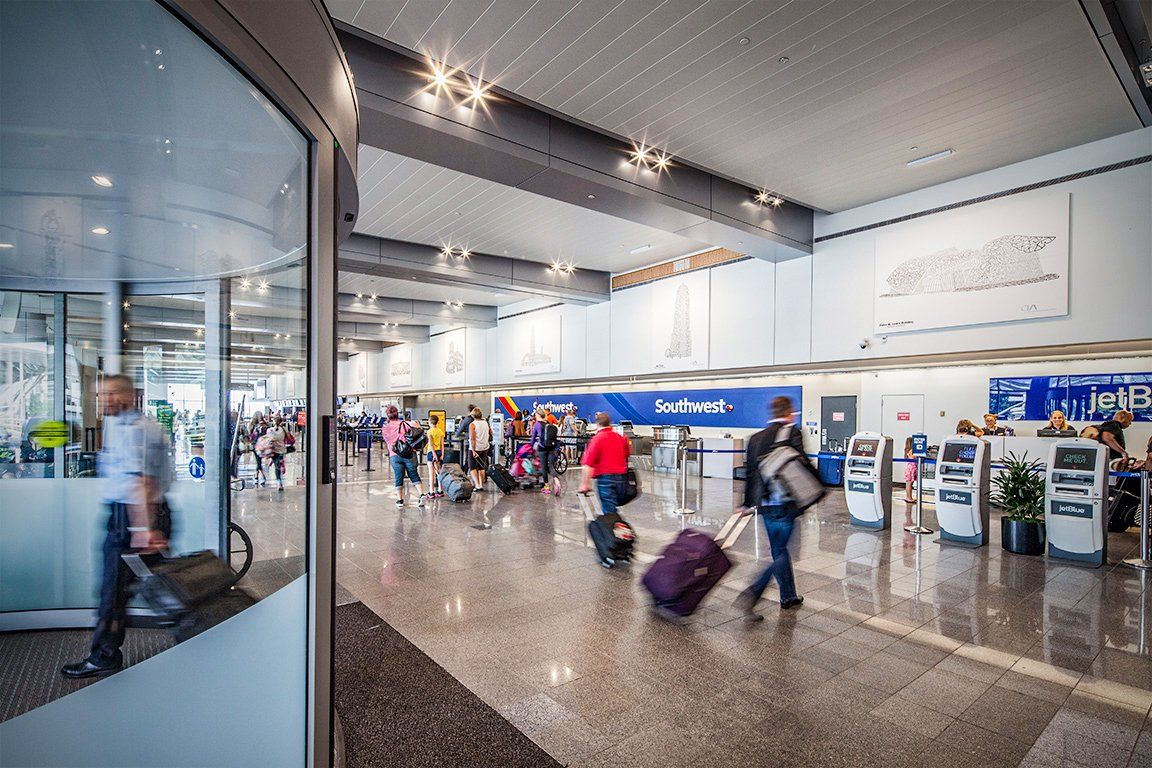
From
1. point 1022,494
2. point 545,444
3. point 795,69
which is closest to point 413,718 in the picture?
point 795,69

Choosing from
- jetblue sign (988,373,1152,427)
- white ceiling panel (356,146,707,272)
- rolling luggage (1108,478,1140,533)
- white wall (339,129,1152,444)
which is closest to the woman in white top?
white ceiling panel (356,146,707,272)

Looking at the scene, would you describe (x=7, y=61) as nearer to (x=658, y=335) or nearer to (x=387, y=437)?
(x=387, y=437)

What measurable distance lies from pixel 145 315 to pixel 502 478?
9.64m

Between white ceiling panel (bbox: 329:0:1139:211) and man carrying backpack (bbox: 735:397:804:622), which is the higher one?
white ceiling panel (bbox: 329:0:1139:211)

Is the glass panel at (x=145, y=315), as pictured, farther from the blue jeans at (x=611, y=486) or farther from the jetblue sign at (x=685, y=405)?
the jetblue sign at (x=685, y=405)

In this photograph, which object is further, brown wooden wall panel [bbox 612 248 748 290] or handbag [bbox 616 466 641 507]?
brown wooden wall panel [bbox 612 248 748 290]

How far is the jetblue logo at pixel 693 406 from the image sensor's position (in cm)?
1505

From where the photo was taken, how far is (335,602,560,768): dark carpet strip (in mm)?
2744

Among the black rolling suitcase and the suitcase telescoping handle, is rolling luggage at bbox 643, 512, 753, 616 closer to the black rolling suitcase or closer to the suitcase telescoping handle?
the suitcase telescoping handle

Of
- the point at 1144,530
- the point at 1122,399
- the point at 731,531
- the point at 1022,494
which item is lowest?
the point at 731,531

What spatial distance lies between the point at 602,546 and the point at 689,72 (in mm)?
5142

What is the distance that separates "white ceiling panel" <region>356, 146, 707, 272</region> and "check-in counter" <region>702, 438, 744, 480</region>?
4819mm

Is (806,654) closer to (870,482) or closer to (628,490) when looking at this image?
(628,490)

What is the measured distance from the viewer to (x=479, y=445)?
11.3 metres
